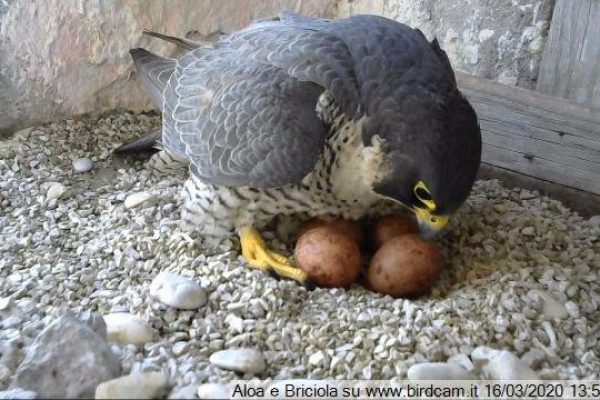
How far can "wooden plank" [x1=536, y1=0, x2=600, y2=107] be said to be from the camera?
8.95 feet

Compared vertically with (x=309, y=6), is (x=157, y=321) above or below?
below

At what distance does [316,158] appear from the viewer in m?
2.31

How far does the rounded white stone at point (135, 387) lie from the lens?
5.37 ft

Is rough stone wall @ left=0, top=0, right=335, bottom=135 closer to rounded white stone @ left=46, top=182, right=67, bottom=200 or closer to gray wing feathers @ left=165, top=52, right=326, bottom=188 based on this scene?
rounded white stone @ left=46, top=182, right=67, bottom=200

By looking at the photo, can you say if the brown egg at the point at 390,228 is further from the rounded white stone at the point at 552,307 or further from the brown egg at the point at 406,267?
the rounded white stone at the point at 552,307

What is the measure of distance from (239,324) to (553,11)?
67.7 inches

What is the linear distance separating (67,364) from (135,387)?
179 millimetres

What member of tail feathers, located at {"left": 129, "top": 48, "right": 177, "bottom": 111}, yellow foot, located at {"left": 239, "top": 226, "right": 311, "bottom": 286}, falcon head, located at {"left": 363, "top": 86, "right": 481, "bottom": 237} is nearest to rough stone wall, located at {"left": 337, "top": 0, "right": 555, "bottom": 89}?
falcon head, located at {"left": 363, "top": 86, "right": 481, "bottom": 237}

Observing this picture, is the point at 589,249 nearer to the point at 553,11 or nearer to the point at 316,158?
the point at 553,11

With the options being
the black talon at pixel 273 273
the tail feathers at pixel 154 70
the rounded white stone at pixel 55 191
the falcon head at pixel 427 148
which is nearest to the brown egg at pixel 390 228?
the falcon head at pixel 427 148

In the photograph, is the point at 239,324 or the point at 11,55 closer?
the point at 239,324

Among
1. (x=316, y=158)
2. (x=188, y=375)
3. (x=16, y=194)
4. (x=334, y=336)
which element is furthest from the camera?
(x=16, y=194)

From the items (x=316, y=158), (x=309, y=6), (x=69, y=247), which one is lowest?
(x=69, y=247)

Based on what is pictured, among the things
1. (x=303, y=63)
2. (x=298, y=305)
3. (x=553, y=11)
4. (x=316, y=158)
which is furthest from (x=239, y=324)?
(x=553, y=11)
